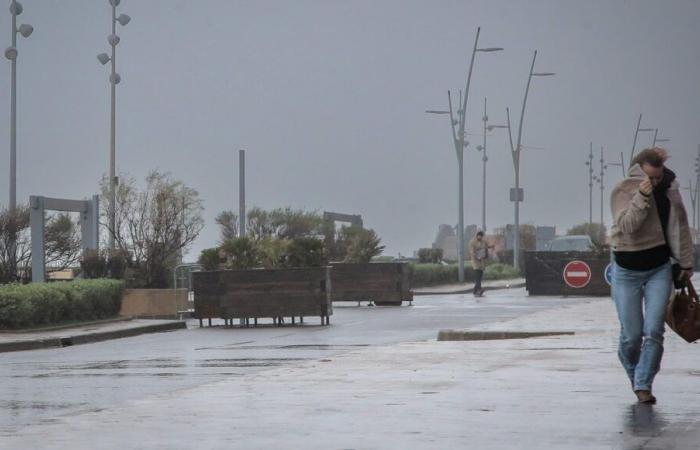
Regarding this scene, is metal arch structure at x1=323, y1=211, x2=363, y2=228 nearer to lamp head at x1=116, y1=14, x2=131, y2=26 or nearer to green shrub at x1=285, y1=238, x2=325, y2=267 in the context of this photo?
lamp head at x1=116, y1=14, x2=131, y2=26

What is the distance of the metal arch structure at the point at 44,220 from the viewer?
3238 cm

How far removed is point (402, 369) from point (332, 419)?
428 cm

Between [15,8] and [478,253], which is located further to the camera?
[478,253]

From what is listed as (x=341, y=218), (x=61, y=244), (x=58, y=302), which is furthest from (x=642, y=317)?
(x=341, y=218)

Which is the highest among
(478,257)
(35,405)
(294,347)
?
(478,257)

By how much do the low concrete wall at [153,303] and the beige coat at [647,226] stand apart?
21776 millimetres

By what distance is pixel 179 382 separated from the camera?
597 inches

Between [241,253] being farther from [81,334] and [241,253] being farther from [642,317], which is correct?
[642,317]

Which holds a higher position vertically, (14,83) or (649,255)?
(14,83)

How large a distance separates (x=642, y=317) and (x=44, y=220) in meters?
24.2

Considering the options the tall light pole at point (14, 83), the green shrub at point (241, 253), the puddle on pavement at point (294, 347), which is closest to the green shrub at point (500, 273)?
the tall light pole at point (14, 83)

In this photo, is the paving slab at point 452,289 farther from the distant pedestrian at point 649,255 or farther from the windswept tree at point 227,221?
the distant pedestrian at point 649,255

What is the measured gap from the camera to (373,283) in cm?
3978

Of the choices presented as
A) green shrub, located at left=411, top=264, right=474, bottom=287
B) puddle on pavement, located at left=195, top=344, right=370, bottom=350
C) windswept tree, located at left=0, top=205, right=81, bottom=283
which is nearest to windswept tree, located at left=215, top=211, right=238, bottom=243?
green shrub, located at left=411, top=264, right=474, bottom=287
